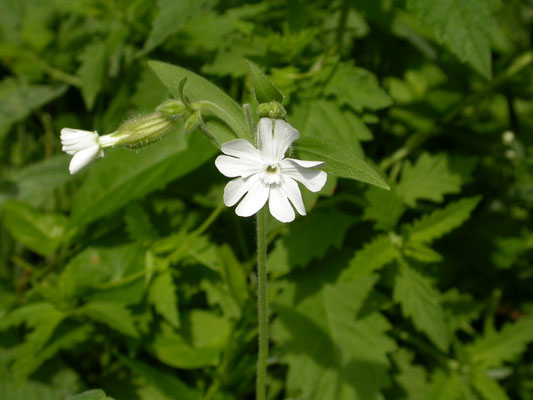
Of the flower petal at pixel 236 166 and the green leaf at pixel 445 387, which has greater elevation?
the flower petal at pixel 236 166

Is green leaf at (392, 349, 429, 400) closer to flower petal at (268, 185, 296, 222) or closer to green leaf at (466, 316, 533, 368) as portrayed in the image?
green leaf at (466, 316, 533, 368)

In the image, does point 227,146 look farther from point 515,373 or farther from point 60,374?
point 515,373

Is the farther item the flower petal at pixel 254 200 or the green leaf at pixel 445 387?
the green leaf at pixel 445 387

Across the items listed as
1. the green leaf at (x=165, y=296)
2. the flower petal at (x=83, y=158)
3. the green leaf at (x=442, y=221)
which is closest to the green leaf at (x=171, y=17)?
the flower petal at (x=83, y=158)

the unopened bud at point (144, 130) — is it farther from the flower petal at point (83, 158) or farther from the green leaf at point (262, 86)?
the green leaf at point (262, 86)

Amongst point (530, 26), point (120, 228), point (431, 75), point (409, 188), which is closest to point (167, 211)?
point (120, 228)

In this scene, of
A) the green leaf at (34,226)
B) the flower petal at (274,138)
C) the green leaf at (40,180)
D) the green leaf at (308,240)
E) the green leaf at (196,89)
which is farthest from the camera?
the green leaf at (40,180)

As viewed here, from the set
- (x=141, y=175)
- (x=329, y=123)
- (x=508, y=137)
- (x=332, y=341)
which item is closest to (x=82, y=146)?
(x=141, y=175)
